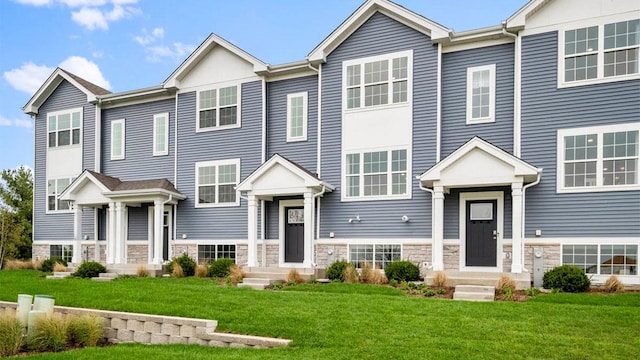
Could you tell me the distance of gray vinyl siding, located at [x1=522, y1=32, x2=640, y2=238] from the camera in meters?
12.4

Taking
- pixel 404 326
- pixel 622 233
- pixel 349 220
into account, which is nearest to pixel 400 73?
pixel 349 220

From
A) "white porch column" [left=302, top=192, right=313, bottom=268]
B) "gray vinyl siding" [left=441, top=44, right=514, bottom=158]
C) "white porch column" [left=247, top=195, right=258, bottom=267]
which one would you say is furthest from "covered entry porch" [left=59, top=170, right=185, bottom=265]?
"gray vinyl siding" [left=441, top=44, right=514, bottom=158]

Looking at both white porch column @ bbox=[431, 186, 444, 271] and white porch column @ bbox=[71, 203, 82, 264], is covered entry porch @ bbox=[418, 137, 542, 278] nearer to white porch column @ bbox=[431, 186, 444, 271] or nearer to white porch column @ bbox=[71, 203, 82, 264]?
white porch column @ bbox=[431, 186, 444, 271]

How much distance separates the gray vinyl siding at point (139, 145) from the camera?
18969 mm

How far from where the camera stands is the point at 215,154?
1792 cm

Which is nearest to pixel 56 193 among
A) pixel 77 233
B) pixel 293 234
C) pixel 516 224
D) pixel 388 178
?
pixel 77 233

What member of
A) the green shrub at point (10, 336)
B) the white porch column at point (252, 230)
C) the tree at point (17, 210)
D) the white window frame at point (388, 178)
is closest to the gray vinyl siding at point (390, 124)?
the white window frame at point (388, 178)

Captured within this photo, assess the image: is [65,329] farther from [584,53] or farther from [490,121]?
[584,53]

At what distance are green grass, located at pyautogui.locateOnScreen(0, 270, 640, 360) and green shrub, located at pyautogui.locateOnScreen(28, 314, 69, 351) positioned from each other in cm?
74

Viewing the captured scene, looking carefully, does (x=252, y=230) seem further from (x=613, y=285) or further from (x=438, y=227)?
(x=613, y=285)

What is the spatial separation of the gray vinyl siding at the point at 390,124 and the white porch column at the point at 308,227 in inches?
30.2

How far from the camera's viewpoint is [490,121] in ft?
45.8

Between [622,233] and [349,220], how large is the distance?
24.2 ft

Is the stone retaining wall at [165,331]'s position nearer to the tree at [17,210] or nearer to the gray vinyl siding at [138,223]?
the gray vinyl siding at [138,223]
